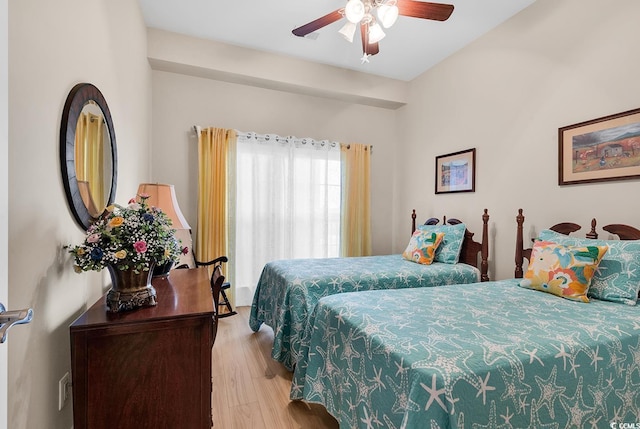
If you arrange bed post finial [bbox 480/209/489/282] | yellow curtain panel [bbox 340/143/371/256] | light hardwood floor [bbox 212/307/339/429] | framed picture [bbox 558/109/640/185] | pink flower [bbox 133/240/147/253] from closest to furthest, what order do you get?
pink flower [bbox 133/240/147/253]
light hardwood floor [bbox 212/307/339/429]
framed picture [bbox 558/109/640/185]
bed post finial [bbox 480/209/489/282]
yellow curtain panel [bbox 340/143/371/256]

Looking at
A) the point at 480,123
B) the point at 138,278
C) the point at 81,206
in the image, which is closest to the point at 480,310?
the point at 138,278

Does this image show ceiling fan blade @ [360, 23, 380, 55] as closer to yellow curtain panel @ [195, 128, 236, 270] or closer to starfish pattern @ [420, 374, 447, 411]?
yellow curtain panel @ [195, 128, 236, 270]

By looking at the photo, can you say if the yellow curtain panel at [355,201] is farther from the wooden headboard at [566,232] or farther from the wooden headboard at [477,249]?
the wooden headboard at [566,232]

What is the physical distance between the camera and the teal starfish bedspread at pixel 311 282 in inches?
88.7

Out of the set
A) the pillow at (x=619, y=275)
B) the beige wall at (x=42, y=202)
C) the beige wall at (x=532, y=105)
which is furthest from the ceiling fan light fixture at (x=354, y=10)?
the pillow at (x=619, y=275)

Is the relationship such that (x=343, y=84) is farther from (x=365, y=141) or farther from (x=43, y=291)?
(x=43, y=291)

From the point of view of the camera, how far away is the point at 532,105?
270 cm

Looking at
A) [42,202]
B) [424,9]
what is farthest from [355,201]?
[42,202]

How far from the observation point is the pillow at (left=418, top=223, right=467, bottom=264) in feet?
9.89

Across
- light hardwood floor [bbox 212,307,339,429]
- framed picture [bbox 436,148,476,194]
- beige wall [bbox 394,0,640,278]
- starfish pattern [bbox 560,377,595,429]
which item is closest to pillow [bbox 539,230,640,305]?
beige wall [bbox 394,0,640,278]

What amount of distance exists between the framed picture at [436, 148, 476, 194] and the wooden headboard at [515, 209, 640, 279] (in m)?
0.73

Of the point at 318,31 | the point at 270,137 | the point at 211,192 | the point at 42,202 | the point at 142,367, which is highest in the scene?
the point at 318,31

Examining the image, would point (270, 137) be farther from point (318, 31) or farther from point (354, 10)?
point (354, 10)

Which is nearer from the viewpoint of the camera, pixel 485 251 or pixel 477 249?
pixel 485 251
